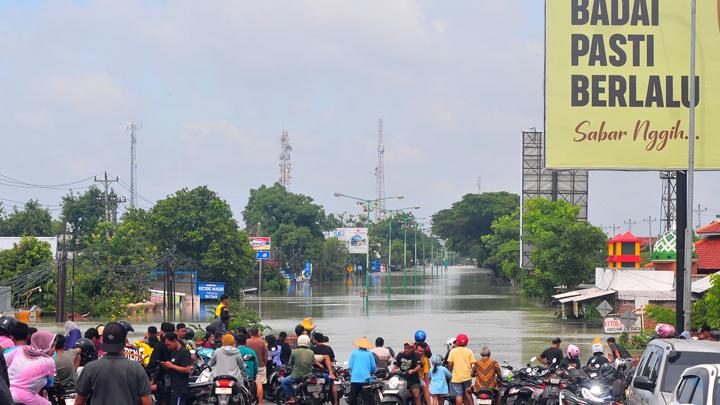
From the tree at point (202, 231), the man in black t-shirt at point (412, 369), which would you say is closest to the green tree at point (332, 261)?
the tree at point (202, 231)

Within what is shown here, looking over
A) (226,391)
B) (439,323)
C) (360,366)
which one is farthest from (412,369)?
(439,323)

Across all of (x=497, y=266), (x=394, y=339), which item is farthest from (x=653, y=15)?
(x=497, y=266)

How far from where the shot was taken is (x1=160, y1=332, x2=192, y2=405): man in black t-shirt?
15.5 m

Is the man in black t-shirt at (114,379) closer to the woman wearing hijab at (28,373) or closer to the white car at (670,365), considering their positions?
the woman wearing hijab at (28,373)

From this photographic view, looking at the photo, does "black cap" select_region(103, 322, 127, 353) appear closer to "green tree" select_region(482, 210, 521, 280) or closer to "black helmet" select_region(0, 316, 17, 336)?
"black helmet" select_region(0, 316, 17, 336)

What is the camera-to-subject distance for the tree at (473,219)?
497 ft

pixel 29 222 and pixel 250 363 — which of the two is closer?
pixel 250 363

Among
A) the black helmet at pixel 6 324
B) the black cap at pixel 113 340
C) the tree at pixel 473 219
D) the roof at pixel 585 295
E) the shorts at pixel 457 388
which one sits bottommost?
the roof at pixel 585 295

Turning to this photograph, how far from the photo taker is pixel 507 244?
109 metres

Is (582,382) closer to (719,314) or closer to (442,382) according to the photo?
(442,382)

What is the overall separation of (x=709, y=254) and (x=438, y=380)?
4218cm

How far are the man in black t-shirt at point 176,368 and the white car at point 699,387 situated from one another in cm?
696

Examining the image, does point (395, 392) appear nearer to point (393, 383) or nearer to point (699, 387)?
point (393, 383)

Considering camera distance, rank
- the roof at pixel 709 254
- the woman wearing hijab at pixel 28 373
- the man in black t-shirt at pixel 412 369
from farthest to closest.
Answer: the roof at pixel 709 254 < the man in black t-shirt at pixel 412 369 < the woman wearing hijab at pixel 28 373
